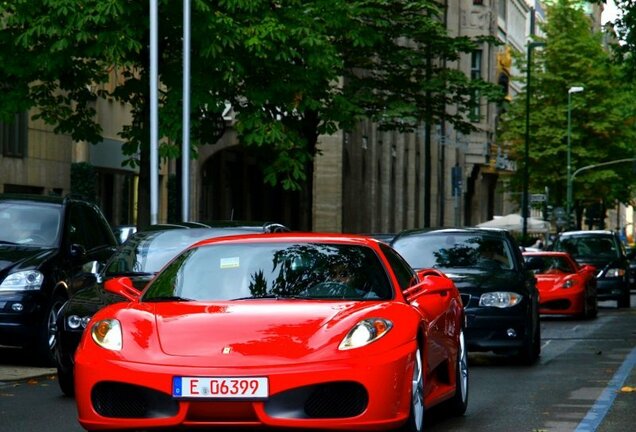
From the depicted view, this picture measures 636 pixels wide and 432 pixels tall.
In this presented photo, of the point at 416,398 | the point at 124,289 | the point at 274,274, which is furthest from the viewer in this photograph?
the point at 124,289

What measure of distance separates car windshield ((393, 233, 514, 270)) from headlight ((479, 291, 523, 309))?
2.65 ft

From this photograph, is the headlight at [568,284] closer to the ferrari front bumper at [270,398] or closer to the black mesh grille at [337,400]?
the ferrari front bumper at [270,398]

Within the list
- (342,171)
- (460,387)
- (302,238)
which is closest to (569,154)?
(342,171)

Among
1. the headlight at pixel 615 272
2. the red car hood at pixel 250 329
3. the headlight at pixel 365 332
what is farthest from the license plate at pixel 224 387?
the headlight at pixel 615 272

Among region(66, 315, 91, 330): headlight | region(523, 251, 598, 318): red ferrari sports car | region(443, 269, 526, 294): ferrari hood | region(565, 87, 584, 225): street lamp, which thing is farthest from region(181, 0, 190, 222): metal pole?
region(565, 87, 584, 225): street lamp

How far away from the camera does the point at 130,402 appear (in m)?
9.42

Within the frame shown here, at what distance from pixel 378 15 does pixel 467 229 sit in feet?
62.9

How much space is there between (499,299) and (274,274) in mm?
7940

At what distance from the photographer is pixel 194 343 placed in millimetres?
9461

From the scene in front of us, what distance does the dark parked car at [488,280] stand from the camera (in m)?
18.1

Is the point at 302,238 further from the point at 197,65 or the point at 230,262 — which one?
the point at 197,65

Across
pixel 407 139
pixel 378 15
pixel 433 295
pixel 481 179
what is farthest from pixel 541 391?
pixel 481 179

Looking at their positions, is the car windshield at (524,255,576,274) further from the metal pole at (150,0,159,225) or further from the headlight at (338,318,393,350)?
the headlight at (338,318,393,350)

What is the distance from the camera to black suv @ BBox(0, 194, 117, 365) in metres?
17.3
